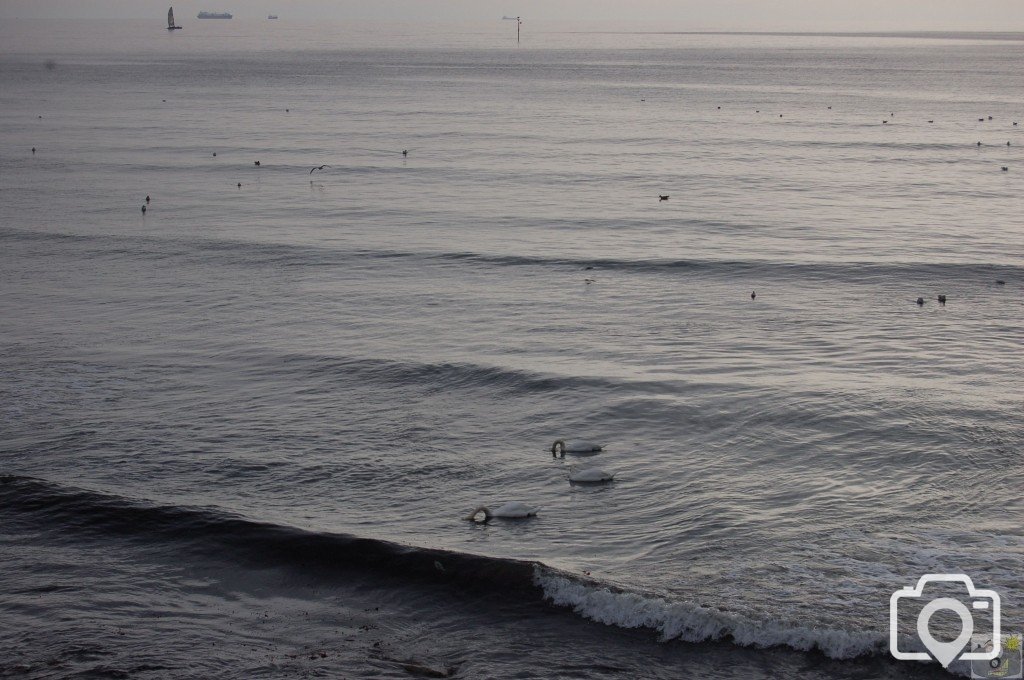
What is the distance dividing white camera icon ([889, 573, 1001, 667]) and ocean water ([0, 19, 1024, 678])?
19cm

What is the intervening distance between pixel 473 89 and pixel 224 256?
82.5 metres

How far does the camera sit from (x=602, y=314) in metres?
29.2

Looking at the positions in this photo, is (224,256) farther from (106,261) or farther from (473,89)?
(473,89)

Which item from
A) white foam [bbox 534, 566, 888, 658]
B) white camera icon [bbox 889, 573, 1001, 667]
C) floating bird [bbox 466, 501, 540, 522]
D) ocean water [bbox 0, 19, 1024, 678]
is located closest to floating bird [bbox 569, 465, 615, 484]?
ocean water [bbox 0, 19, 1024, 678]

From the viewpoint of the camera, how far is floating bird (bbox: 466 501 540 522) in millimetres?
16734

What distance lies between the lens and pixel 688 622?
13.6 meters

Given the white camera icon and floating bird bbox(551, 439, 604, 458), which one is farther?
floating bird bbox(551, 439, 604, 458)

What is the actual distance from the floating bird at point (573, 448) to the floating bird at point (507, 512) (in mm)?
2592

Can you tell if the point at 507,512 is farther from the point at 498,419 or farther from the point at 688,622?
the point at 498,419

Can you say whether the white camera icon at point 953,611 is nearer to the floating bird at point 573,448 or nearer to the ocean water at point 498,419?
the ocean water at point 498,419

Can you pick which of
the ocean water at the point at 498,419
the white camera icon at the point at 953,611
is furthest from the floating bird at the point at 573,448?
the white camera icon at the point at 953,611

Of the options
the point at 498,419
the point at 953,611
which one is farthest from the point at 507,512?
the point at 953,611

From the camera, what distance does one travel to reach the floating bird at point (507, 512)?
16.7 metres

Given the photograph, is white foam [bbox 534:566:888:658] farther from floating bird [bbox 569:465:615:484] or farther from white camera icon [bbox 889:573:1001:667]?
floating bird [bbox 569:465:615:484]
